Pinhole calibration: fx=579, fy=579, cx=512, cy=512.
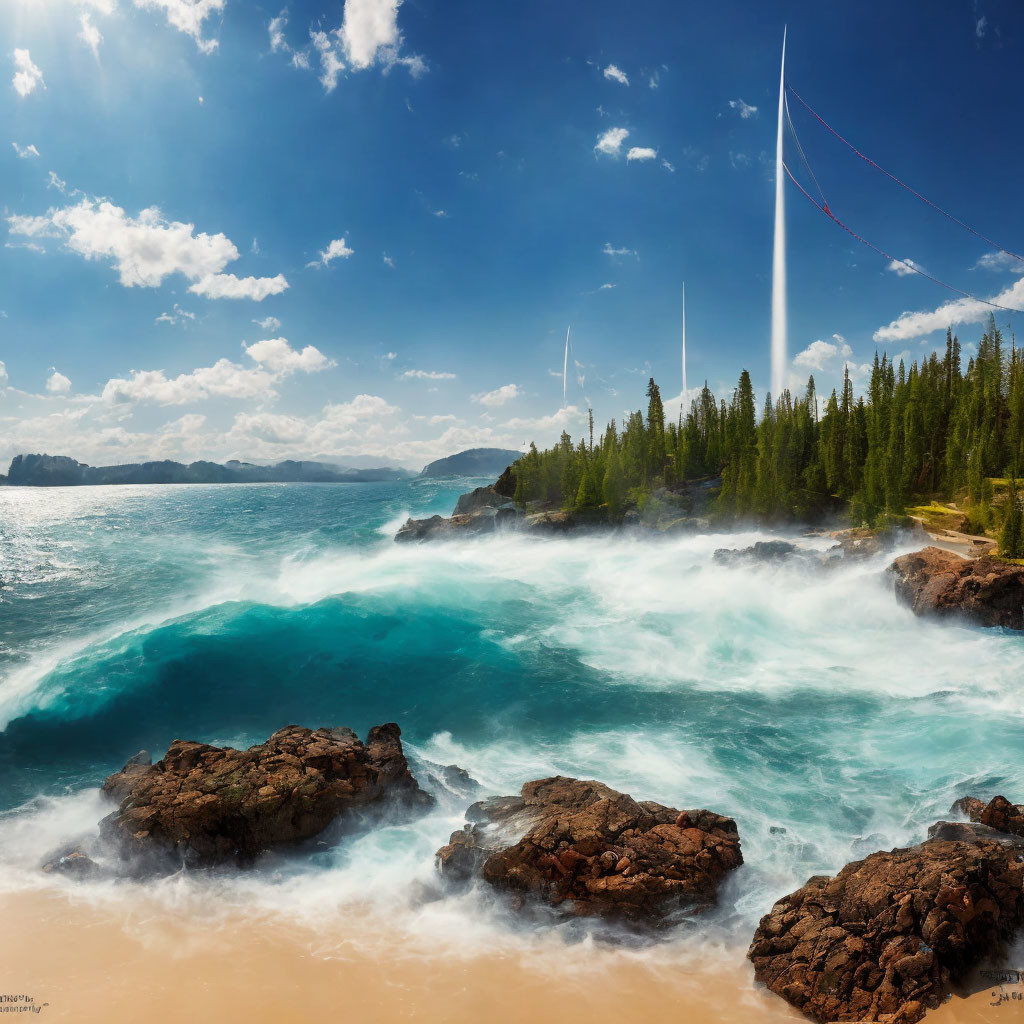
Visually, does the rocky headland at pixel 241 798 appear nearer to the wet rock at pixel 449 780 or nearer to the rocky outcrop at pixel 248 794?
the rocky outcrop at pixel 248 794

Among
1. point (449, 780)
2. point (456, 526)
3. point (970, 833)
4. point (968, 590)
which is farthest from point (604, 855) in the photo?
point (456, 526)

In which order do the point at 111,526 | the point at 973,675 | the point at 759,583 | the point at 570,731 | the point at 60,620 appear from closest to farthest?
the point at 570,731 → the point at 973,675 → the point at 60,620 → the point at 759,583 → the point at 111,526

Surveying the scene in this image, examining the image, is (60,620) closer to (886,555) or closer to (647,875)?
(647,875)

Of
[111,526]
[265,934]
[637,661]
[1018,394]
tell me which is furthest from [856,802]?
[111,526]

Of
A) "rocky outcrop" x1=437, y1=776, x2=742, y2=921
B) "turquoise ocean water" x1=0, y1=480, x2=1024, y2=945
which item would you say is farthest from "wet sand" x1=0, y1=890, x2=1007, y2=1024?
"rocky outcrop" x1=437, y1=776, x2=742, y2=921

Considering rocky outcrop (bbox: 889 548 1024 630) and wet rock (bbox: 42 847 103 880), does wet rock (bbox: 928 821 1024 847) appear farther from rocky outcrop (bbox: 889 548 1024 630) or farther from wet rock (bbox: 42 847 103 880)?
rocky outcrop (bbox: 889 548 1024 630)

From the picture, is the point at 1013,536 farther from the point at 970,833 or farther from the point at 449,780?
the point at 449,780
